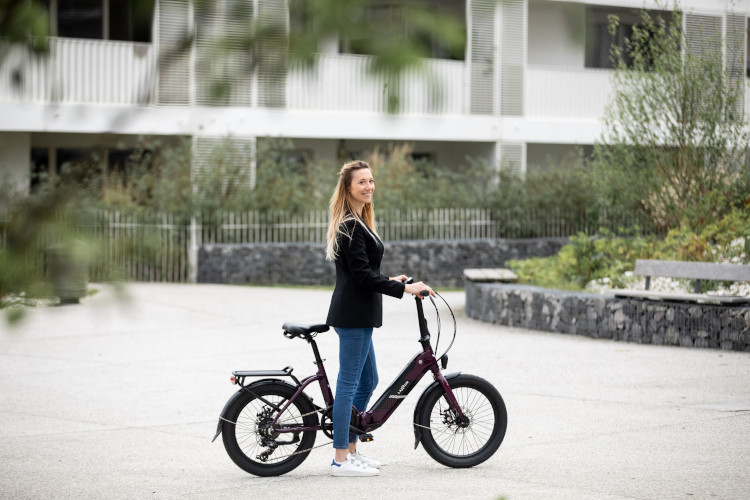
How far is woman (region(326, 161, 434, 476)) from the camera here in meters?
6.27

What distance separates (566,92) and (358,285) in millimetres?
22294

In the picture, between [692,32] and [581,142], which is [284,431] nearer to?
[692,32]

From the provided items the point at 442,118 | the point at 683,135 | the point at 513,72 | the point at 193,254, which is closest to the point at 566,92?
the point at 513,72

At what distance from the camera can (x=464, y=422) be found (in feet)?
21.5

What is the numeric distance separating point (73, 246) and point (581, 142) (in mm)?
25370

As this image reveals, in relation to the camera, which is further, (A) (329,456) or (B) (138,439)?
(B) (138,439)

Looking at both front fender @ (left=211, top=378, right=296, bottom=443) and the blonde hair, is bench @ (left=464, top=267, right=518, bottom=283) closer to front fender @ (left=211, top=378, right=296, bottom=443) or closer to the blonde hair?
the blonde hair

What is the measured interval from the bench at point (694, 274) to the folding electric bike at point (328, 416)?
221 inches

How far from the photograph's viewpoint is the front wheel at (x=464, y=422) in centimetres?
655

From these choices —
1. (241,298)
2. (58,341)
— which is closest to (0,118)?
(241,298)

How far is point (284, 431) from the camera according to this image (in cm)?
632

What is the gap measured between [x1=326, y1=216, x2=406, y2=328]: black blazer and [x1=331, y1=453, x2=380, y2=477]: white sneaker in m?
0.77

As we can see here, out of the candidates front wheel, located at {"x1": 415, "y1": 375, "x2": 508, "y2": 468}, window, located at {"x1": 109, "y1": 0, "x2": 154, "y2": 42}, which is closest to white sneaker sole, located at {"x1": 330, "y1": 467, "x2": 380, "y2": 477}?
front wheel, located at {"x1": 415, "y1": 375, "x2": 508, "y2": 468}

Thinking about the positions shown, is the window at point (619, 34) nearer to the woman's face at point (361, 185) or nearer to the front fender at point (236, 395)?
the woman's face at point (361, 185)
